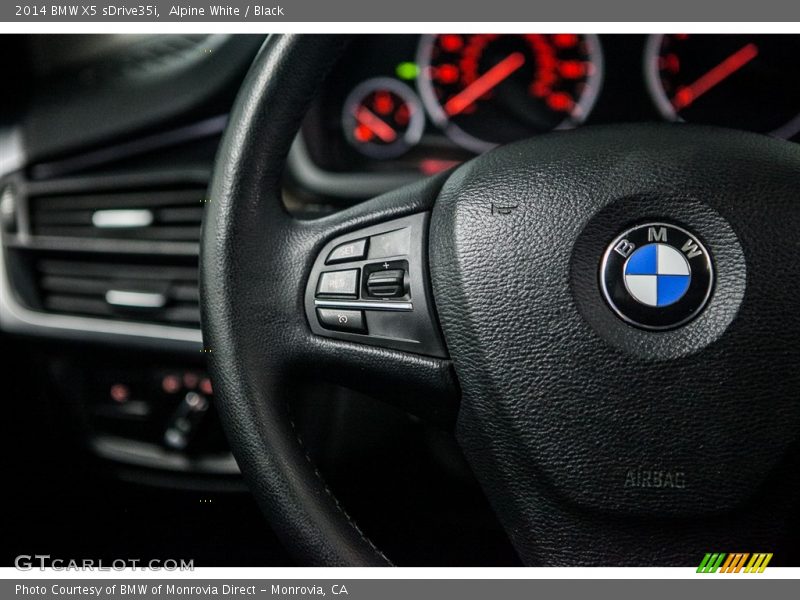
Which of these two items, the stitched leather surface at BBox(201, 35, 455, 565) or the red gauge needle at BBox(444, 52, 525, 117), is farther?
the red gauge needle at BBox(444, 52, 525, 117)

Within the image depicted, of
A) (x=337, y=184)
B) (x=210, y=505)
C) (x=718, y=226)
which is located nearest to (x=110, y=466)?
(x=210, y=505)

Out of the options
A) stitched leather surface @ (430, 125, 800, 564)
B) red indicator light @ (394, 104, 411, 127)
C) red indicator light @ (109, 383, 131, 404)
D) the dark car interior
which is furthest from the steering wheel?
red indicator light @ (394, 104, 411, 127)

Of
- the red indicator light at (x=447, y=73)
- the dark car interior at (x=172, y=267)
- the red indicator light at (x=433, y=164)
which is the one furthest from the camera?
the red indicator light at (x=447, y=73)

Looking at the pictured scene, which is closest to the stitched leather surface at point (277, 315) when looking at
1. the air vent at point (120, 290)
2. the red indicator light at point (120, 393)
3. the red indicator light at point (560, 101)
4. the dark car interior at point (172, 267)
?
the dark car interior at point (172, 267)

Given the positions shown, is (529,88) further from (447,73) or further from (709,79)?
(709,79)

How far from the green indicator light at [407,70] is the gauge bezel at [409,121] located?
0.04 ft

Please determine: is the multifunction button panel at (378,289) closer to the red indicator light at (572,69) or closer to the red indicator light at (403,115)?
the red indicator light at (403,115)

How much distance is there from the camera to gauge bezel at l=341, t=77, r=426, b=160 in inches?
50.5

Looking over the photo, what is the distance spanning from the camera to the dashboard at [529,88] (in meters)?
1.30

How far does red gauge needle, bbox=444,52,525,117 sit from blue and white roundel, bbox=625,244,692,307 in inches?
30.9

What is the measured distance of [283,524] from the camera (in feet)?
2.18

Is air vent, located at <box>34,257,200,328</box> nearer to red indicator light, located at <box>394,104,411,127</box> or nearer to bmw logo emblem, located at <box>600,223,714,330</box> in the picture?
red indicator light, located at <box>394,104,411,127</box>

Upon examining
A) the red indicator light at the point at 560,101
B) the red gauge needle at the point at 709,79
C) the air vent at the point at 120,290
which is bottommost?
the air vent at the point at 120,290
